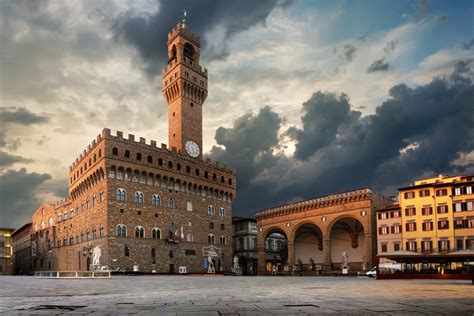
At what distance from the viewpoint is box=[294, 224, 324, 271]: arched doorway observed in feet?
224

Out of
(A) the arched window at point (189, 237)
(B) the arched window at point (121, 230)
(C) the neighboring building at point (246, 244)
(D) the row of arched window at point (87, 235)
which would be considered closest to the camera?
(B) the arched window at point (121, 230)

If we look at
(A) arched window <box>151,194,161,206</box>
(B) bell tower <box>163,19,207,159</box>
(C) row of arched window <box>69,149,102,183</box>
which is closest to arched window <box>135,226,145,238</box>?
(A) arched window <box>151,194,161,206</box>

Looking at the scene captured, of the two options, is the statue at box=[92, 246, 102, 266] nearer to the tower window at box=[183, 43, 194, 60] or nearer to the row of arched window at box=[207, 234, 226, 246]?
the row of arched window at box=[207, 234, 226, 246]

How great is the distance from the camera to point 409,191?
52750 mm

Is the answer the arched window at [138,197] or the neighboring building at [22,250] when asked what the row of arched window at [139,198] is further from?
the neighboring building at [22,250]

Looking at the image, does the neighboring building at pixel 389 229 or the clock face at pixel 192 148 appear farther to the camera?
→ the clock face at pixel 192 148

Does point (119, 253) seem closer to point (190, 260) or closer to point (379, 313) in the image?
point (190, 260)

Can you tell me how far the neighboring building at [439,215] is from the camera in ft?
159

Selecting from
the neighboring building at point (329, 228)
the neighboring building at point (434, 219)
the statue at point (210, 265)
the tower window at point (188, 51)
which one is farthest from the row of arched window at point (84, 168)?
the neighboring building at point (434, 219)

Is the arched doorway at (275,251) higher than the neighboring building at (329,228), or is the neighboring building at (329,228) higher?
the neighboring building at (329,228)

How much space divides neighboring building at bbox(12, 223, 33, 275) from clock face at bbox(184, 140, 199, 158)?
44.4 metres

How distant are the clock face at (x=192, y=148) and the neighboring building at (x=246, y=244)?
61.3 ft

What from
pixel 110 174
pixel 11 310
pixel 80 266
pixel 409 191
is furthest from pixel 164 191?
pixel 11 310

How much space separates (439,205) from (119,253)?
3649 cm
